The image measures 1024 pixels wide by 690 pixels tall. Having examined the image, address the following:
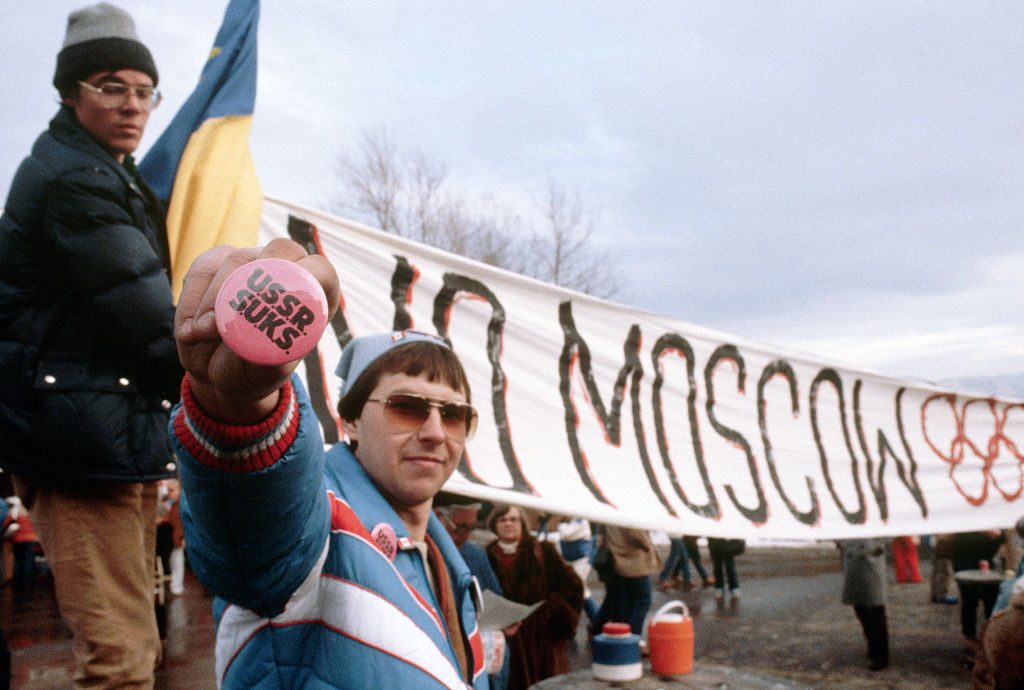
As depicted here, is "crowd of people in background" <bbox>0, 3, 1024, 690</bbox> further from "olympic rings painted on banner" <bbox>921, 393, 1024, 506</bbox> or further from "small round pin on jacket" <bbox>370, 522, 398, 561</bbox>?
"olympic rings painted on banner" <bbox>921, 393, 1024, 506</bbox>

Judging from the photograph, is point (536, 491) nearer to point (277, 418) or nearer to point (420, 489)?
point (420, 489)

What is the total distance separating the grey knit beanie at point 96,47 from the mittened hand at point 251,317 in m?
1.63

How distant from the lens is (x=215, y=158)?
2848mm

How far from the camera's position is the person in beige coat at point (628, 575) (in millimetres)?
7316

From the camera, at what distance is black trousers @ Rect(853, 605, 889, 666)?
6.99 m

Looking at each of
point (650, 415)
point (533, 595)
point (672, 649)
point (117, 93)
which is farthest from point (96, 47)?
point (533, 595)

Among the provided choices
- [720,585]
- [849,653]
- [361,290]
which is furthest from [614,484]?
[720,585]

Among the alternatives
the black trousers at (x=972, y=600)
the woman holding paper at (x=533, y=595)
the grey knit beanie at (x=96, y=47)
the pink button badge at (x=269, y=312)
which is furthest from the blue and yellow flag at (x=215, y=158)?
the black trousers at (x=972, y=600)

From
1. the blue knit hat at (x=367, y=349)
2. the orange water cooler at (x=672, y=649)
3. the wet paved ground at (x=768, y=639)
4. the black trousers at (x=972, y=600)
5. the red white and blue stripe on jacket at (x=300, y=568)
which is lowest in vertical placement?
the wet paved ground at (x=768, y=639)

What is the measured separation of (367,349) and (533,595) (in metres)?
3.89

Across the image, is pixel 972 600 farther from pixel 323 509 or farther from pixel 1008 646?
pixel 323 509

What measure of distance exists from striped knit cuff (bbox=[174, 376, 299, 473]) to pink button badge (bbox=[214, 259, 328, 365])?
0.15m

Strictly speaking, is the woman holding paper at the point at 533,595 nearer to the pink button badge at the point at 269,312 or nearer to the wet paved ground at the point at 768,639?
the wet paved ground at the point at 768,639

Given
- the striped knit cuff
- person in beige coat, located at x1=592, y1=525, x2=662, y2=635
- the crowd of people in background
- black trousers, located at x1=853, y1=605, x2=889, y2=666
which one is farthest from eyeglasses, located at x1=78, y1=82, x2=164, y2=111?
black trousers, located at x1=853, y1=605, x2=889, y2=666
